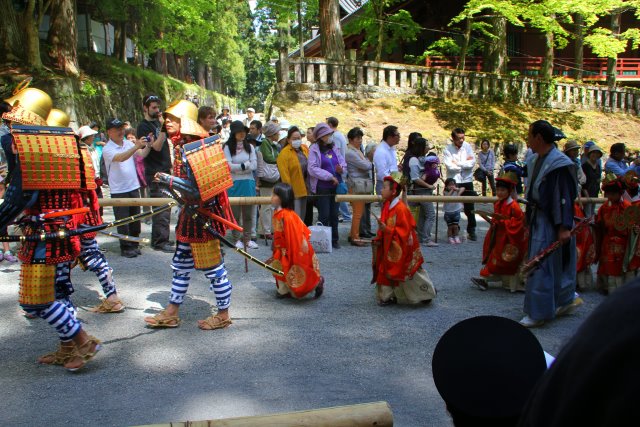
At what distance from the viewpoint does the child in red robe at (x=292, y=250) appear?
6.13 metres

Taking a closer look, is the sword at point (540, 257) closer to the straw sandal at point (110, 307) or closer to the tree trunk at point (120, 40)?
the straw sandal at point (110, 307)

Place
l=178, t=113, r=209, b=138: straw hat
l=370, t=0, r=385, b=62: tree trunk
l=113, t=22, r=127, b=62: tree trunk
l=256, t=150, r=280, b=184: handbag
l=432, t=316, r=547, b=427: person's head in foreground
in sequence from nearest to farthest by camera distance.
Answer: l=432, t=316, r=547, b=427: person's head in foreground
l=178, t=113, r=209, b=138: straw hat
l=256, t=150, r=280, b=184: handbag
l=370, t=0, r=385, b=62: tree trunk
l=113, t=22, r=127, b=62: tree trunk

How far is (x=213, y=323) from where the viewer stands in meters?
5.26

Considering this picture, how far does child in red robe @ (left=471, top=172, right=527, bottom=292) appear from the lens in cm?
658

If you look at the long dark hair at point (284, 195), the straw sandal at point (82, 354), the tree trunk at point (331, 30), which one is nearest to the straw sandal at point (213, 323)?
the straw sandal at point (82, 354)

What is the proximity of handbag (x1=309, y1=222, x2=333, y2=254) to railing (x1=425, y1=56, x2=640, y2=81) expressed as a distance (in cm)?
2045

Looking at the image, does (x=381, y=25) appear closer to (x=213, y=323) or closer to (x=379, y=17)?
(x=379, y=17)

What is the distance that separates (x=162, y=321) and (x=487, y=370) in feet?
14.1

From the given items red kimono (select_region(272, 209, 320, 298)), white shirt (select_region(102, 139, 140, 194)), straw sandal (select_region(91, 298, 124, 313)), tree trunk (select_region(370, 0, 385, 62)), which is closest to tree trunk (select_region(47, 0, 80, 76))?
tree trunk (select_region(370, 0, 385, 62))

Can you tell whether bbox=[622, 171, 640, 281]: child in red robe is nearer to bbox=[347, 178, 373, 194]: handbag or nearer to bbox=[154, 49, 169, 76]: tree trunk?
bbox=[347, 178, 373, 194]: handbag

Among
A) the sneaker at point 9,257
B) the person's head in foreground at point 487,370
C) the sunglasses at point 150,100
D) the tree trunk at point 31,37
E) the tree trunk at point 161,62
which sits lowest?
the sneaker at point 9,257

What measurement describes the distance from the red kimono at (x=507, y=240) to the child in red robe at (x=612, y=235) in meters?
0.93

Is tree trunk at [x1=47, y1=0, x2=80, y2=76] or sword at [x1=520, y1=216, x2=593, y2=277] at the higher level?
tree trunk at [x1=47, y1=0, x2=80, y2=76]

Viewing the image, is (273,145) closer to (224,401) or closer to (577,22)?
(224,401)
